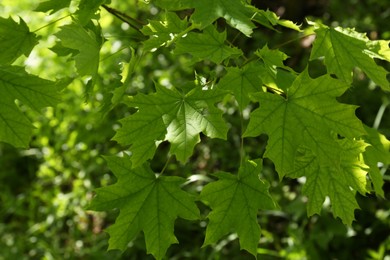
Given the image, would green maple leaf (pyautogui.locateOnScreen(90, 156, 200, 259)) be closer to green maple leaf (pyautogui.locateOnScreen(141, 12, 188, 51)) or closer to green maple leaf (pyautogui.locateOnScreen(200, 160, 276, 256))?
green maple leaf (pyautogui.locateOnScreen(200, 160, 276, 256))

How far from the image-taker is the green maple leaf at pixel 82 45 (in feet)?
4.36

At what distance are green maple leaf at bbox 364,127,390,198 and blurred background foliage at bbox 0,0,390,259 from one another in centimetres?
110

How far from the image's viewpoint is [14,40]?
58.2 inches

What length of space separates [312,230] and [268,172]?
403mm

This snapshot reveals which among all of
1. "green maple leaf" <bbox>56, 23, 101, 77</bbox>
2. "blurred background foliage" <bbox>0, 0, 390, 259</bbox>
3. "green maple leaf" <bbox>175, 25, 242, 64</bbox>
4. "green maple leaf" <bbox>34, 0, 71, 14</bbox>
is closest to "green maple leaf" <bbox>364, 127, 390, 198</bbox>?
"green maple leaf" <bbox>175, 25, 242, 64</bbox>

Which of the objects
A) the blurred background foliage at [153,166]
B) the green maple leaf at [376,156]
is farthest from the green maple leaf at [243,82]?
the blurred background foliage at [153,166]

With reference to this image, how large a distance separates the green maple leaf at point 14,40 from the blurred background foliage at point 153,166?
130 cm

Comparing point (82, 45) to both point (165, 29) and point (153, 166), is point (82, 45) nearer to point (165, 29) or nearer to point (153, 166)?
point (165, 29)

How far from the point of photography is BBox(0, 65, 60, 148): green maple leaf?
1.28 meters

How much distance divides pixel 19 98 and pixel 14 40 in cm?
24

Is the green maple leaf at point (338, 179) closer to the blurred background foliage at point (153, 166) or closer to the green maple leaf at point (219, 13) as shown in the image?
the green maple leaf at point (219, 13)

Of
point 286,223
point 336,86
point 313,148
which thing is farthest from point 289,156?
point 286,223

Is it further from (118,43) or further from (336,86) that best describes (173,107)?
(118,43)

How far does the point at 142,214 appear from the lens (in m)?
1.38
